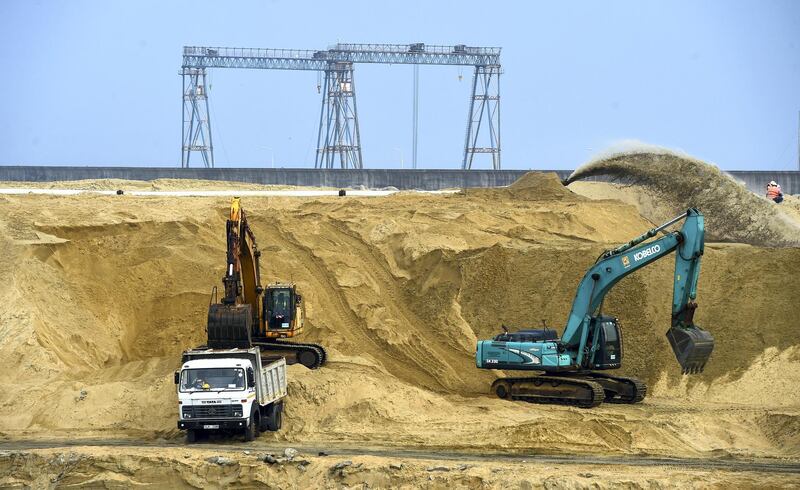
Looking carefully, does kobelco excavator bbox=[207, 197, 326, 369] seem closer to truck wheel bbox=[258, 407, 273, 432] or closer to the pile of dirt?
truck wheel bbox=[258, 407, 273, 432]

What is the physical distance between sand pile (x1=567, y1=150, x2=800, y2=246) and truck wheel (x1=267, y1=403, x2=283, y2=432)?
70.6ft

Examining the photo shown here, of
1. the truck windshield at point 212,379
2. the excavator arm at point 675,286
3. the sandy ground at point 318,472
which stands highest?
the excavator arm at point 675,286

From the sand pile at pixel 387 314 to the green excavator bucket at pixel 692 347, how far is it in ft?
6.50

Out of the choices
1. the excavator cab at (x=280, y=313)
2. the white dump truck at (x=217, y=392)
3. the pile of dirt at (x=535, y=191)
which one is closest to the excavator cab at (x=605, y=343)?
the excavator cab at (x=280, y=313)

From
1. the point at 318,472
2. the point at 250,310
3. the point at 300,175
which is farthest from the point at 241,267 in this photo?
the point at 300,175

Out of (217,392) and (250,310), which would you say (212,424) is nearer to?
A: (217,392)

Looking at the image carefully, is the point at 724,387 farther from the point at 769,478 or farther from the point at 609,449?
the point at 769,478

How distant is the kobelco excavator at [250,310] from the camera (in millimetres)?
30016

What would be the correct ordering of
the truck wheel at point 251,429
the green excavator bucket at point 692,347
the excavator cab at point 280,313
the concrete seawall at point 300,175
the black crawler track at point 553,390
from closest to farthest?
the truck wheel at point 251,429 < the green excavator bucket at point 692,347 < the black crawler track at point 553,390 < the excavator cab at point 280,313 < the concrete seawall at point 300,175

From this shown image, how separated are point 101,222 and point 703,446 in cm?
2261

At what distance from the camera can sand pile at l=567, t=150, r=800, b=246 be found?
45.0 metres

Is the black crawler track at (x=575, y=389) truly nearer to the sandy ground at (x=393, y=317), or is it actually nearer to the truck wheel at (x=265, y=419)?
the sandy ground at (x=393, y=317)

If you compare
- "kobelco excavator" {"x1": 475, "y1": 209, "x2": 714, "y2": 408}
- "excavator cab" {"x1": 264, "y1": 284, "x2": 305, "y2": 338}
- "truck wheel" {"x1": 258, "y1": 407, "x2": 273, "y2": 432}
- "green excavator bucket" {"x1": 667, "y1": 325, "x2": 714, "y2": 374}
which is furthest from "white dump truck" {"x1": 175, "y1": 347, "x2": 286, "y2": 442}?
"green excavator bucket" {"x1": 667, "y1": 325, "x2": 714, "y2": 374}

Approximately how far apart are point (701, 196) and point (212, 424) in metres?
25.3
